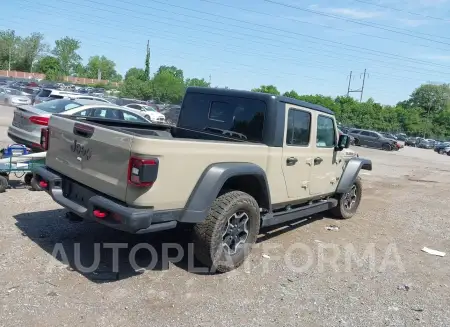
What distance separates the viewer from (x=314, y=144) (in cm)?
574

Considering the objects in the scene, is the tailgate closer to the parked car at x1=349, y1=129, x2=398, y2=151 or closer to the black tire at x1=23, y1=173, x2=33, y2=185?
the black tire at x1=23, y1=173, x2=33, y2=185

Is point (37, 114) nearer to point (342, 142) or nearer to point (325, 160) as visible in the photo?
point (325, 160)

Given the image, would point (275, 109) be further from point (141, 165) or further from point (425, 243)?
point (425, 243)

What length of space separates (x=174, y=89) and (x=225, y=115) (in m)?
52.3

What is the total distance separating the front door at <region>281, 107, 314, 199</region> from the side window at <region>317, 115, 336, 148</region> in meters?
0.31

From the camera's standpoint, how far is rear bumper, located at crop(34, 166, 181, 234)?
3.51m

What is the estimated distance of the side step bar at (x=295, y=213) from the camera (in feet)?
16.3

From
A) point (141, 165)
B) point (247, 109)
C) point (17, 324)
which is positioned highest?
point (247, 109)

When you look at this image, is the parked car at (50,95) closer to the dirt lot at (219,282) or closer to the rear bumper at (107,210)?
the dirt lot at (219,282)

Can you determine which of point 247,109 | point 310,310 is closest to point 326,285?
point 310,310

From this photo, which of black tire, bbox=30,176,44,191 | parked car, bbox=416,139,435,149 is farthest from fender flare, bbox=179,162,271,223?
parked car, bbox=416,139,435,149

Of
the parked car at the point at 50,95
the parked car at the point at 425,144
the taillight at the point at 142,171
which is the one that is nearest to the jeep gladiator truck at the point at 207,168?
the taillight at the point at 142,171

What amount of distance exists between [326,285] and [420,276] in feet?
4.79

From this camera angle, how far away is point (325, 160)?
19.9 ft
